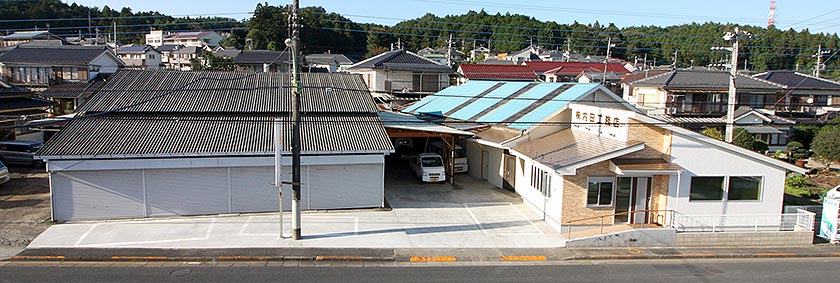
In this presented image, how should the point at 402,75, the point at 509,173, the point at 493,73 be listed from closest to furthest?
the point at 509,173, the point at 402,75, the point at 493,73

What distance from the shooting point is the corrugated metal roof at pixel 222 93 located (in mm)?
21688

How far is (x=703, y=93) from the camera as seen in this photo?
4219 centimetres

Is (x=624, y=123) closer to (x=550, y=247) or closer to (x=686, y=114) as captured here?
(x=550, y=247)

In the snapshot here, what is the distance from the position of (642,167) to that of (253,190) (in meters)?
12.2

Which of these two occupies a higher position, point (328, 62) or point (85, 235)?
point (328, 62)

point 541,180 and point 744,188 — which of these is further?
point 541,180

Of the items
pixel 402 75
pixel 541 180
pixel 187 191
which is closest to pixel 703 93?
pixel 402 75

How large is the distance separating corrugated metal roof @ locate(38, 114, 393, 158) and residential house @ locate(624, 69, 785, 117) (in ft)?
92.9

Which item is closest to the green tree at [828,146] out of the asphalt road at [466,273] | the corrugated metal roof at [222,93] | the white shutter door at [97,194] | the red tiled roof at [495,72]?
the asphalt road at [466,273]

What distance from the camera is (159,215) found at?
18234 mm

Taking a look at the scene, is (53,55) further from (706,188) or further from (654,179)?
(706,188)

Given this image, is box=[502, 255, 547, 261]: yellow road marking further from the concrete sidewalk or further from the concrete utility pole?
the concrete utility pole

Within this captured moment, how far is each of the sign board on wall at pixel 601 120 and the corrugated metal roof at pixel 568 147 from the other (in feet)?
0.68

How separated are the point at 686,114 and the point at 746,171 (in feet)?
86.7
